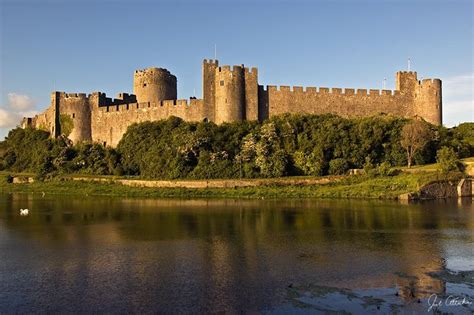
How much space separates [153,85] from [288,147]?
1298 cm

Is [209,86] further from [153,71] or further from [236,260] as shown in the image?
[236,260]

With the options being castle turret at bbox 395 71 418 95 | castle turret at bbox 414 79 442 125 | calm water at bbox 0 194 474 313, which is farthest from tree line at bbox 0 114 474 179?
calm water at bbox 0 194 474 313

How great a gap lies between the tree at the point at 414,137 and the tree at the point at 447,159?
1094 millimetres

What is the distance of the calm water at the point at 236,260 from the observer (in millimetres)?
8914

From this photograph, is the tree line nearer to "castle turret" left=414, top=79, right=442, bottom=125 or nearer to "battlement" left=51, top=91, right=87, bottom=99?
"castle turret" left=414, top=79, right=442, bottom=125

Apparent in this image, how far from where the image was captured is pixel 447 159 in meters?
28.3

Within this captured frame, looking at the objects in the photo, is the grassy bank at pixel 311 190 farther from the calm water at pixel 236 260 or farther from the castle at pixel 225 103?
the castle at pixel 225 103

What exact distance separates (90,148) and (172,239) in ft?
78.5

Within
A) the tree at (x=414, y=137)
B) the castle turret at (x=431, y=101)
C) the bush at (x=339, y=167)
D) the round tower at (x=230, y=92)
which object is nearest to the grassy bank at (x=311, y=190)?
the bush at (x=339, y=167)

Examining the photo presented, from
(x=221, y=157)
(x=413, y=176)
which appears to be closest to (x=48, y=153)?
(x=221, y=157)

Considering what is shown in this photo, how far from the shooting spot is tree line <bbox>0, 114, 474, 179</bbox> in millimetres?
29547

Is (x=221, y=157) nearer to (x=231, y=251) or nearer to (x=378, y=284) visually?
(x=231, y=251)

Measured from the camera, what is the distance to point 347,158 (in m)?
29.8

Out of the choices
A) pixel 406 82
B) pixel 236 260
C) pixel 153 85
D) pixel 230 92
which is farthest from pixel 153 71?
pixel 236 260
